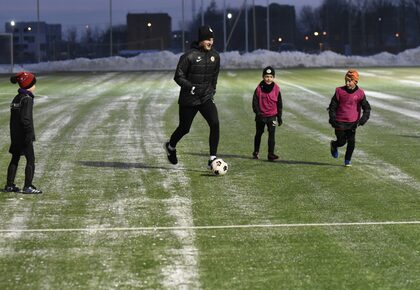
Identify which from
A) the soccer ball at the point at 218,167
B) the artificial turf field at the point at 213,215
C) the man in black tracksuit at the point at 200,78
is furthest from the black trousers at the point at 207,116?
the artificial turf field at the point at 213,215

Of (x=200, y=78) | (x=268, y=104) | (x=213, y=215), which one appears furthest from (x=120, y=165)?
(x=213, y=215)

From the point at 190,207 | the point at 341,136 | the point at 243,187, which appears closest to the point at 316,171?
the point at 341,136

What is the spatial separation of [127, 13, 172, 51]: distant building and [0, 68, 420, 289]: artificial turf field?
420 feet

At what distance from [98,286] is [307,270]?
60.9 inches

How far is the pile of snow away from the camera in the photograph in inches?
2992

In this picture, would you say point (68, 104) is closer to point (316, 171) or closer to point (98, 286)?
point (316, 171)

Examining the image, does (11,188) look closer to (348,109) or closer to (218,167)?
(218,167)

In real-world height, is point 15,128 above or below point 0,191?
above

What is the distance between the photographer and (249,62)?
2995 inches

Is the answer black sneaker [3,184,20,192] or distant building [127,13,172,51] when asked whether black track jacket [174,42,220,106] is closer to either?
black sneaker [3,184,20,192]

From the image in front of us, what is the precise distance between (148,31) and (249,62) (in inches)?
3106

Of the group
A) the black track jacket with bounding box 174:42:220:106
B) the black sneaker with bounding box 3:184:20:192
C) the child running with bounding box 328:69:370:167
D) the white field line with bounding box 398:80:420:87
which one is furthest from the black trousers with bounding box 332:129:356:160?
the white field line with bounding box 398:80:420:87

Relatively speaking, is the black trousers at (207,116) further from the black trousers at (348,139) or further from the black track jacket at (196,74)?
the black trousers at (348,139)

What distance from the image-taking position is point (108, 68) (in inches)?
3054
